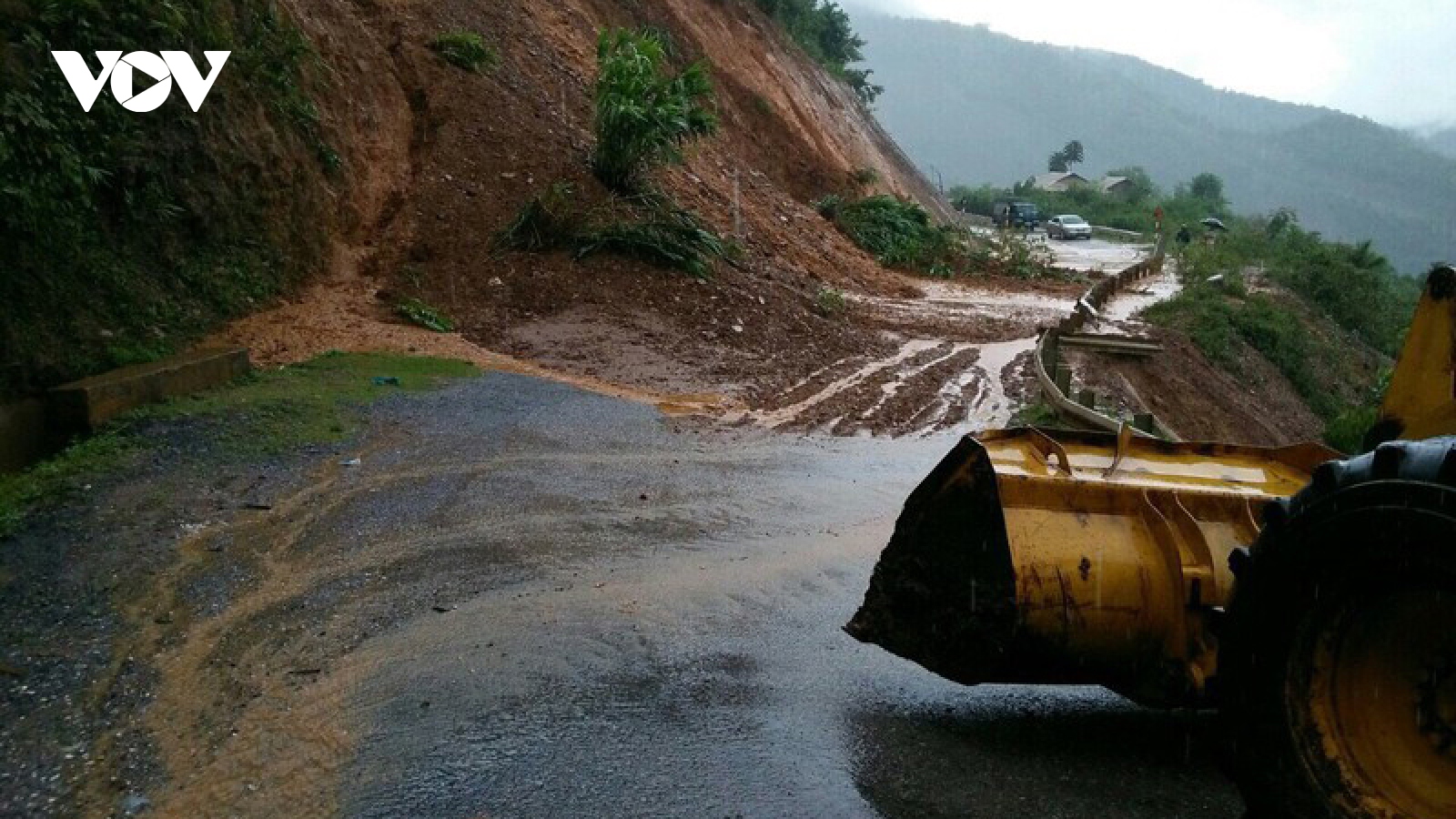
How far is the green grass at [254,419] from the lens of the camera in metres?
7.36

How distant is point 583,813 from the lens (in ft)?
13.2

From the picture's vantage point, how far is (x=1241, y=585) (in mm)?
3689

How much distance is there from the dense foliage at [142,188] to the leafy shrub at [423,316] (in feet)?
4.16

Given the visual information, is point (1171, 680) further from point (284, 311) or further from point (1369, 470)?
point (284, 311)

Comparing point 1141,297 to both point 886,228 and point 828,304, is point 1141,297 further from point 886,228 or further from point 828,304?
point 828,304

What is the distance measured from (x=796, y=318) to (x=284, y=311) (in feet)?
23.7

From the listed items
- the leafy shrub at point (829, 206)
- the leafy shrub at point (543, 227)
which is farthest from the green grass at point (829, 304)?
the leafy shrub at point (829, 206)

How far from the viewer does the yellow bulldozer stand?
329 cm

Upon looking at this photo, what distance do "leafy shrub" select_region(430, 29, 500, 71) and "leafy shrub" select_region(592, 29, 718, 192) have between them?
2.51 meters

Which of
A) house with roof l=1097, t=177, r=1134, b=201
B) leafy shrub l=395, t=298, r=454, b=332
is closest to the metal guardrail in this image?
leafy shrub l=395, t=298, r=454, b=332

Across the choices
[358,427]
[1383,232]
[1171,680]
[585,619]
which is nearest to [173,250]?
[358,427]

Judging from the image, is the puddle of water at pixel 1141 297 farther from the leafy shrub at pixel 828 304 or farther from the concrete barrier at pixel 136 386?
the concrete barrier at pixel 136 386

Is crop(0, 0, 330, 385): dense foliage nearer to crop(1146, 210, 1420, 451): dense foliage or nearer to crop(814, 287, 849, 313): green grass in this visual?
crop(814, 287, 849, 313): green grass

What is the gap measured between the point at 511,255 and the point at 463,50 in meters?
5.39
